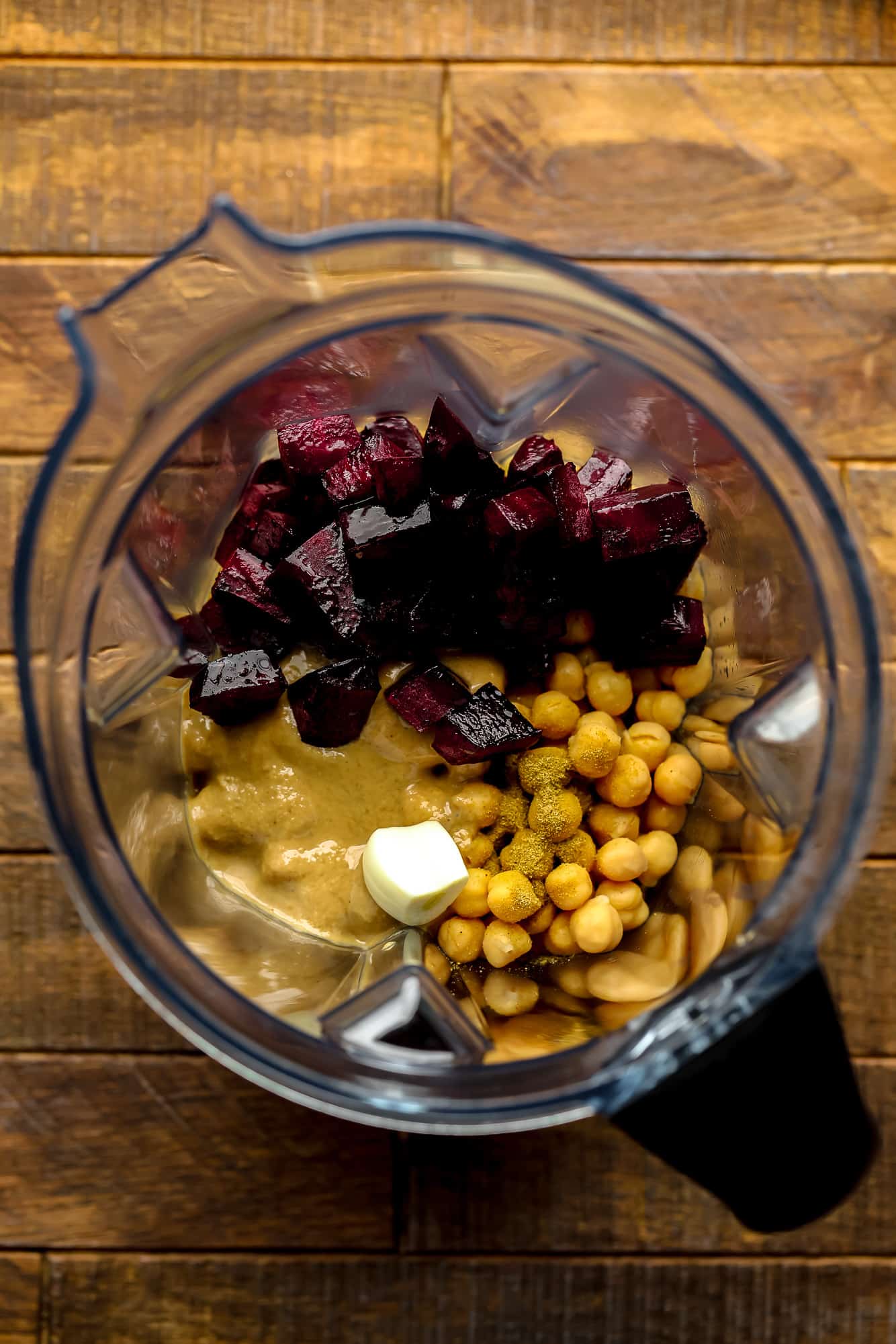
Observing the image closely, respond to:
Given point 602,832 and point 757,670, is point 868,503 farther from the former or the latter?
point 602,832

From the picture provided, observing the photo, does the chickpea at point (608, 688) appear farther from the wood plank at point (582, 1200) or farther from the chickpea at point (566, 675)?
the wood plank at point (582, 1200)

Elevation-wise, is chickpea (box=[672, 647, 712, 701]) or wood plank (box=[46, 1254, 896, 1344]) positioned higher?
chickpea (box=[672, 647, 712, 701])

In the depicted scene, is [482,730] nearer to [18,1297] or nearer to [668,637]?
[668,637]

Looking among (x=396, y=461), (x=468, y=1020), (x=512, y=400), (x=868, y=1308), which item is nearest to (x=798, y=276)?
(x=512, y=400)

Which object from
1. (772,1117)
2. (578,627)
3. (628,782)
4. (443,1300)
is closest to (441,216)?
(578,627)

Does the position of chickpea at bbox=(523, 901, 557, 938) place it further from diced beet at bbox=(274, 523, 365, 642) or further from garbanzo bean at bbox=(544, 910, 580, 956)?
diced beet at bbox=(274, 523, 365, 642)

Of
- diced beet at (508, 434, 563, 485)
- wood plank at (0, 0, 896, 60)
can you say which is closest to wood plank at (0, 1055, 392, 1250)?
diced beet at (508, 434, 563, 485)

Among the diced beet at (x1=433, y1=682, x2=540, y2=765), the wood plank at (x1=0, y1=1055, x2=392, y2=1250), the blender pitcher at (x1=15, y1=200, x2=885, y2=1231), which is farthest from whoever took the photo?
the wood plank at (x1=0, y1=1055, x2=392, y2=1250)
